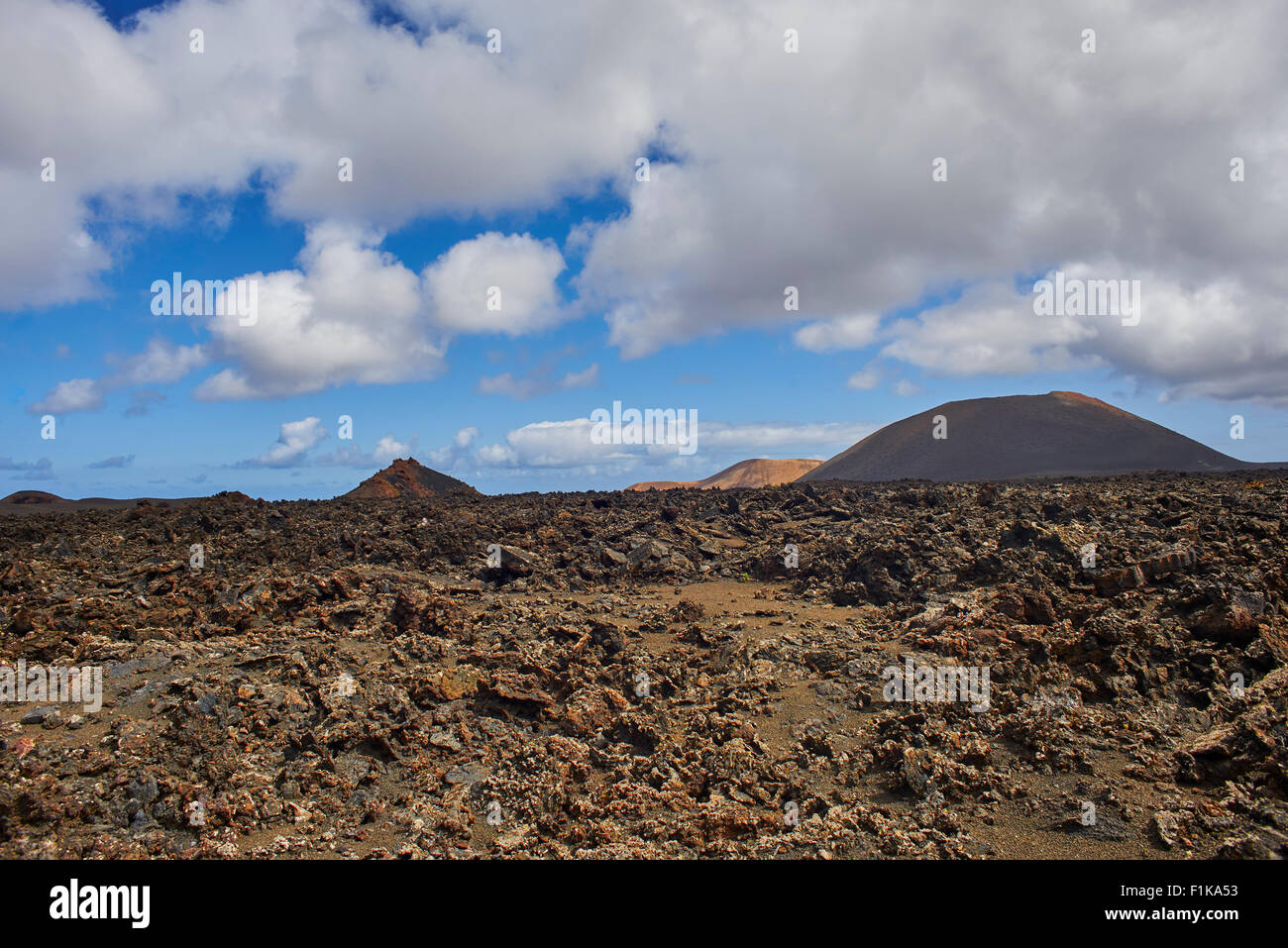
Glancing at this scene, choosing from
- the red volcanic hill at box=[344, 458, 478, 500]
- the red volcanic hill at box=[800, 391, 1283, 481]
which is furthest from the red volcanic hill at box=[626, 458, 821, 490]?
the red volcanic hill at box=[344, 458, 478, 500]

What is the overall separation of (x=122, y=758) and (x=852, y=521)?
748 inches

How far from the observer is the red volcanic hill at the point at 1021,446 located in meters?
58.5

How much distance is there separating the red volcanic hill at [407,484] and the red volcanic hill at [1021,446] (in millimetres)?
30984

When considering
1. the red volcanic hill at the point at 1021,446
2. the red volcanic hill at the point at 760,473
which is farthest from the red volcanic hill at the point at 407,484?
the red volcanic hill at the point at 760,473

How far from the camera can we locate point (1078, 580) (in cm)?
1259

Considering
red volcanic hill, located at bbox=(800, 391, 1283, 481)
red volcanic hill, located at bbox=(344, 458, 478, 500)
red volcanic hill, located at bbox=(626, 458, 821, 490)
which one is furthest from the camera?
red volcanic hill, located at bbox=(626, 458, 821, 490)

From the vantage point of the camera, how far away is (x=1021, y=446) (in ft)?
213

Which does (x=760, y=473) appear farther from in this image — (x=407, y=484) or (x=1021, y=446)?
(x=407, y=484)

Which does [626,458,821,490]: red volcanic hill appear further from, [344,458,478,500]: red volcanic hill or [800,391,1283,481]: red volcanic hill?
[344,458,478,500]: red volcanic hill

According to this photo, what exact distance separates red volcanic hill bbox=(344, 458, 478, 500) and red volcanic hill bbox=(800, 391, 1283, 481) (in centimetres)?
3098

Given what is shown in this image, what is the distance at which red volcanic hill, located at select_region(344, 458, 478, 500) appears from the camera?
33750 millimetres

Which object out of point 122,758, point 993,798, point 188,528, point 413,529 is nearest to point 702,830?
point 993,798

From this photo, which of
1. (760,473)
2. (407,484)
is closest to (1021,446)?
(760,473)

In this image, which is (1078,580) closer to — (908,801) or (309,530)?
(908,801)
